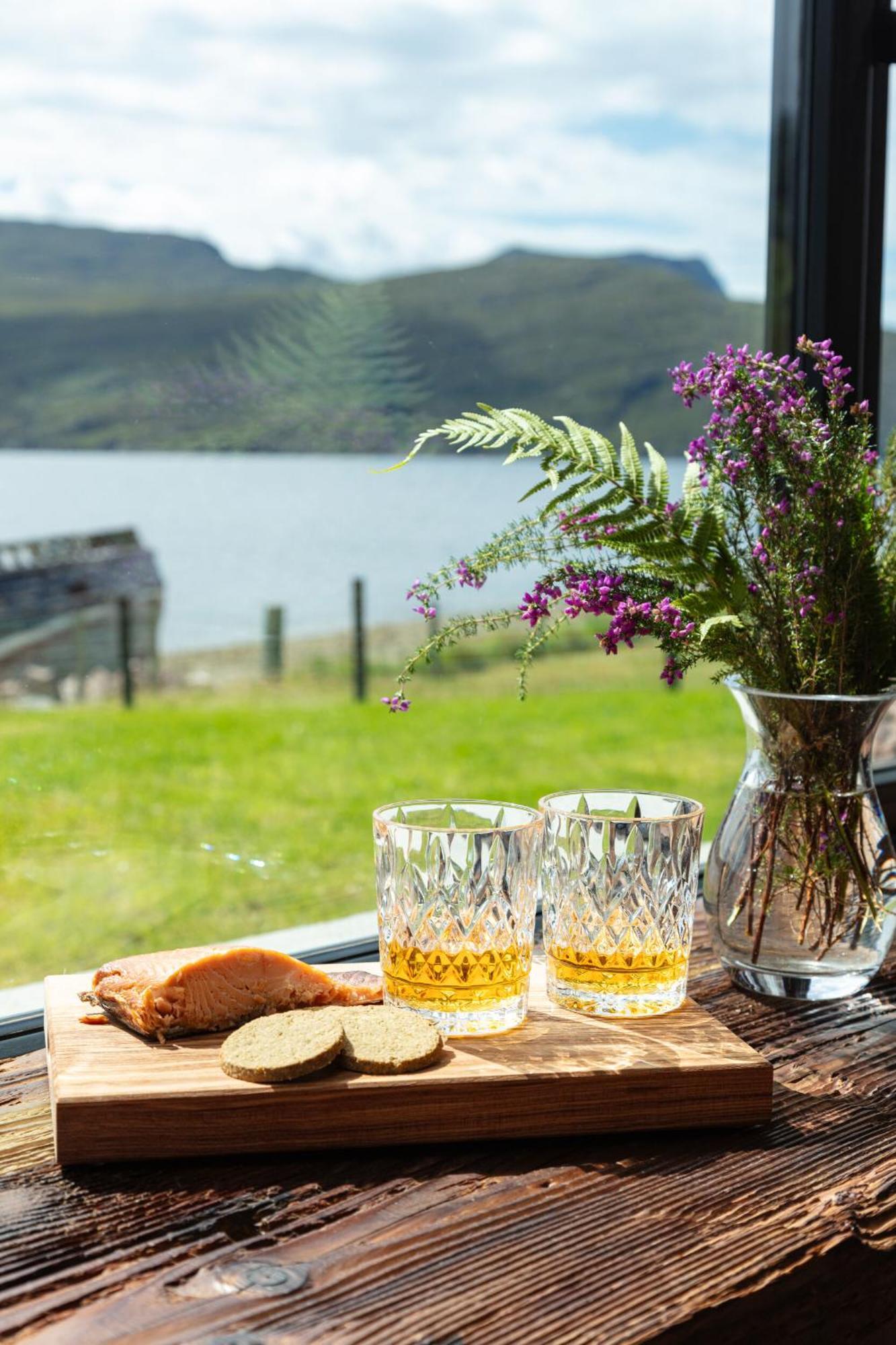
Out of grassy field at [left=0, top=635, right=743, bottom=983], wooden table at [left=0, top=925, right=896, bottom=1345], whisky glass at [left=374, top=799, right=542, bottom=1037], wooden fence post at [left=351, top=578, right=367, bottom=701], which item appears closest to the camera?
wooden table at [left=0, top=925, right=896, bottom=1345]

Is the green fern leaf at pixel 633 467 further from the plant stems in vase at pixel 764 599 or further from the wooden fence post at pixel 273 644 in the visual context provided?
the wooden fence post at pixel 273 644

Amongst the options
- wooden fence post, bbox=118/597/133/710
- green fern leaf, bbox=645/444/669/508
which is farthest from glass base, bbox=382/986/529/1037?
wooden fence post, bbox=118/597/133/710

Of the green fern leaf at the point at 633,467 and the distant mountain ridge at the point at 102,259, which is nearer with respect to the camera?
the green fern leaf at the point at 633,467

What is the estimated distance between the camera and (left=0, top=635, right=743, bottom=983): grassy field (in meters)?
3.47

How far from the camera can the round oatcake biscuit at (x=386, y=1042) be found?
0.66 m

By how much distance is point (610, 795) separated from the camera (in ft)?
2.69

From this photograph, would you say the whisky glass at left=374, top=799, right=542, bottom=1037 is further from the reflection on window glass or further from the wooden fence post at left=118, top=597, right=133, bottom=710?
the wooden fence post at left=118, top=597, right=133, bottom=710

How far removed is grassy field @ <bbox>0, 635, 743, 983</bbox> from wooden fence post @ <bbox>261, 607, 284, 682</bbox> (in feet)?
0.32

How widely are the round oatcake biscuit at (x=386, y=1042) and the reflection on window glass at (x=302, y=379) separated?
1.28ft

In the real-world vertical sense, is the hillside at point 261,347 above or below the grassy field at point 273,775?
above

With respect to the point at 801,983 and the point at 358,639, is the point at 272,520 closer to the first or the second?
the point at 358,639

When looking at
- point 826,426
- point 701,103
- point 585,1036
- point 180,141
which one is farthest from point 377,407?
point 701,103

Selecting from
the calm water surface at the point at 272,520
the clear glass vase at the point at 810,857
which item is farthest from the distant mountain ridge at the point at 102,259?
the clear glass vase at the point at 810,857

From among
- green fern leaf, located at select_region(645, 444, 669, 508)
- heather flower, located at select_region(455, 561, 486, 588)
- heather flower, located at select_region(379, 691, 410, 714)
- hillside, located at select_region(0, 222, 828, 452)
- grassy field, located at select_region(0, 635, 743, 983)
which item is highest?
hillside, located at select_region(0, 222, 828, 452)
